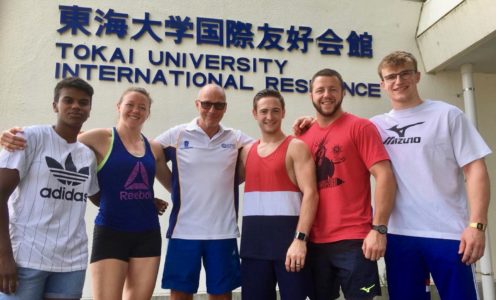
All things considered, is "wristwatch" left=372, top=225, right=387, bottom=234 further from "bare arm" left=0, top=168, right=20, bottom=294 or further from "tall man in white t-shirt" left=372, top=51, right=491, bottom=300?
"bare arm" left=0, top=168, right=20, bottom=294

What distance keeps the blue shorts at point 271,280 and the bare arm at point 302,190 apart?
0.10 m

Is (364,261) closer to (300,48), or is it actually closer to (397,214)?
(397,214)

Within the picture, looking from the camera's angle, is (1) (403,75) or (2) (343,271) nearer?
(2) (343,271)

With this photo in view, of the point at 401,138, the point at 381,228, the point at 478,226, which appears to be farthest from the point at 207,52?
the point at 478,226

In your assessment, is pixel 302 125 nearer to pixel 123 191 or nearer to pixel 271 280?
pixel 271 280

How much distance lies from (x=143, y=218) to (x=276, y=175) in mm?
917

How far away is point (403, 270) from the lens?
263 cm

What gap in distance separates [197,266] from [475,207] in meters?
1.82

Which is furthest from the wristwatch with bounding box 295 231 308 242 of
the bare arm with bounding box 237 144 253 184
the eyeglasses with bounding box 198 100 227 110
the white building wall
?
the white building wall

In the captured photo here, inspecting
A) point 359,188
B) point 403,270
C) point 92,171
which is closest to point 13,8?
point 92,171

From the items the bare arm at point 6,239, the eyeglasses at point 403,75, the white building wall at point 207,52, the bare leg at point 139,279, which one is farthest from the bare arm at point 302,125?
the white building wall at point 207,52

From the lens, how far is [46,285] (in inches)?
89.8

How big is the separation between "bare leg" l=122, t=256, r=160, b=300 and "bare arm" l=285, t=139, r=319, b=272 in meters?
0.91

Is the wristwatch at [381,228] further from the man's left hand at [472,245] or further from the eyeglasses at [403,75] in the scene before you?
the eyeglasses at [403,75]
